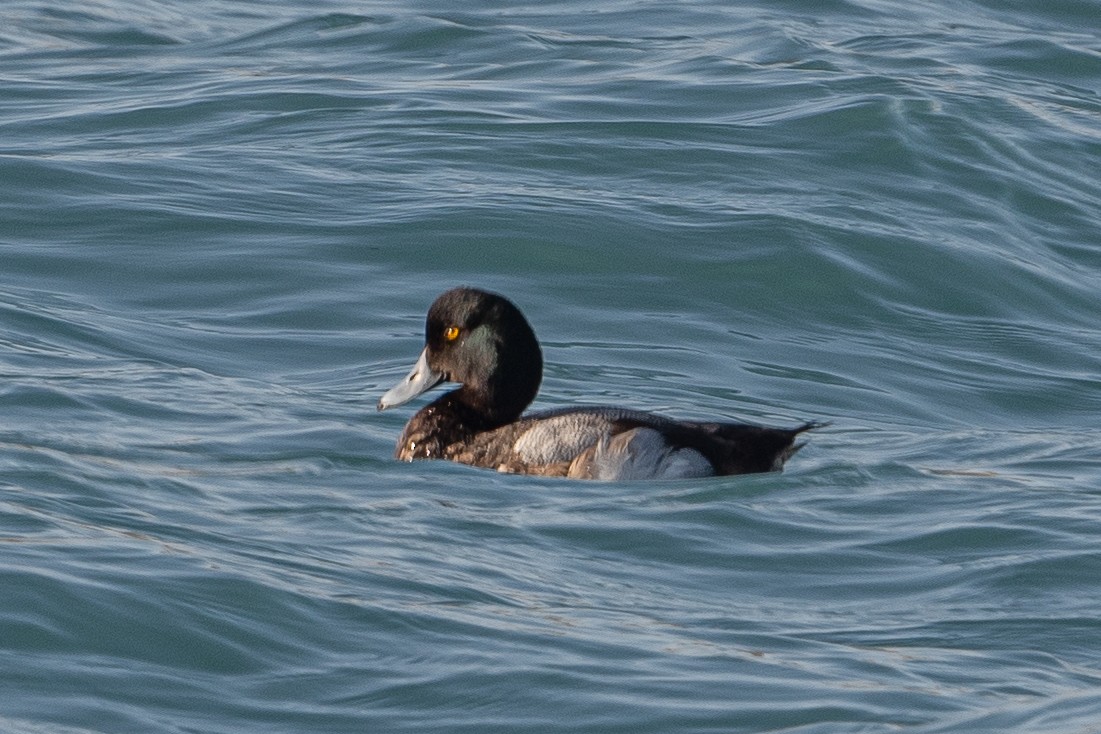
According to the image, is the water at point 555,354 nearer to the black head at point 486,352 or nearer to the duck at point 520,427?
the duck at point 520,427

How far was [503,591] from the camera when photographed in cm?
653

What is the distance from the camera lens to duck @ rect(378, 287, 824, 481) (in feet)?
25.9

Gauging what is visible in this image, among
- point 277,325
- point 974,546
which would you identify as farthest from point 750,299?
point 974,546

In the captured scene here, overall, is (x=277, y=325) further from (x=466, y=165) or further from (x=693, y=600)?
(x=693, y=600)

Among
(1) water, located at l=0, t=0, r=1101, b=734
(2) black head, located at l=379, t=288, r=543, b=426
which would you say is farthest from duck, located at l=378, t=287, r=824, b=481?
(1) water, located at l=0, t=0, r=1101, b=734

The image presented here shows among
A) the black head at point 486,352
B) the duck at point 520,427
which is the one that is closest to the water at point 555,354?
the duck at point 520,427

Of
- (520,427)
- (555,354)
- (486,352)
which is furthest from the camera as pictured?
(555,354)

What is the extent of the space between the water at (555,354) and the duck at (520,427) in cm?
11

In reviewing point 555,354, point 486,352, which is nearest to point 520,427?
point 486,352

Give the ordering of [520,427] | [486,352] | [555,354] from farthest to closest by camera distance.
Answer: [555,354] → [486,352] → [520,427]

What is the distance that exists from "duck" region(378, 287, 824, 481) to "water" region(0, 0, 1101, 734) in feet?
0.36

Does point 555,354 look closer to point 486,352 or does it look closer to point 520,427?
point 486,352

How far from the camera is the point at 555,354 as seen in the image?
10.2 meters

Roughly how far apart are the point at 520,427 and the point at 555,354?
75.2 inches
